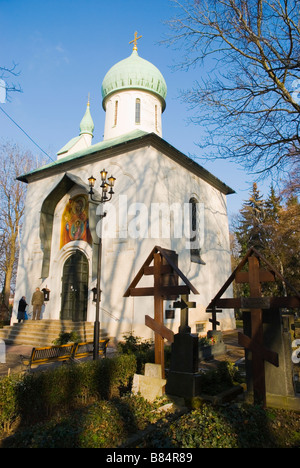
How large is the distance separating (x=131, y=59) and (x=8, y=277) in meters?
16.8

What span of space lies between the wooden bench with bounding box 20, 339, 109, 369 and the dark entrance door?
604 cm

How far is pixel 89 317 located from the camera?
13875 millimetres

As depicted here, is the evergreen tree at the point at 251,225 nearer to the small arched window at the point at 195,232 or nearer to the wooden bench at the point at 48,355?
the small arched window at the point at 195,232

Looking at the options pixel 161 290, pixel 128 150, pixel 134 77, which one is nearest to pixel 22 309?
pixel 128 150

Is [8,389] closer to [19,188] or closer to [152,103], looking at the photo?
[152,103]

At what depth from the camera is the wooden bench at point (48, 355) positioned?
7.08 m

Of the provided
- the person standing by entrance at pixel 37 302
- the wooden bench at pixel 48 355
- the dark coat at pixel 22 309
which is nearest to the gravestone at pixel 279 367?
the wooden bench at pixel 48 355

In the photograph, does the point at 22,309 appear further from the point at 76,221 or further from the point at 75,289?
the point at 76,221

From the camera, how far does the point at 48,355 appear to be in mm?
7418

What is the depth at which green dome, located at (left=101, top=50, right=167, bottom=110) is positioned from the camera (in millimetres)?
18938

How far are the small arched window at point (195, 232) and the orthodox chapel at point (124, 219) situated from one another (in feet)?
0.19

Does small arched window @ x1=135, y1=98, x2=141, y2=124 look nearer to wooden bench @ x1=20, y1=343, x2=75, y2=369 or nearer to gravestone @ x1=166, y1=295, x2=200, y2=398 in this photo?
wooden bench @ x1=20, y1=343, x2=75, y2=369
